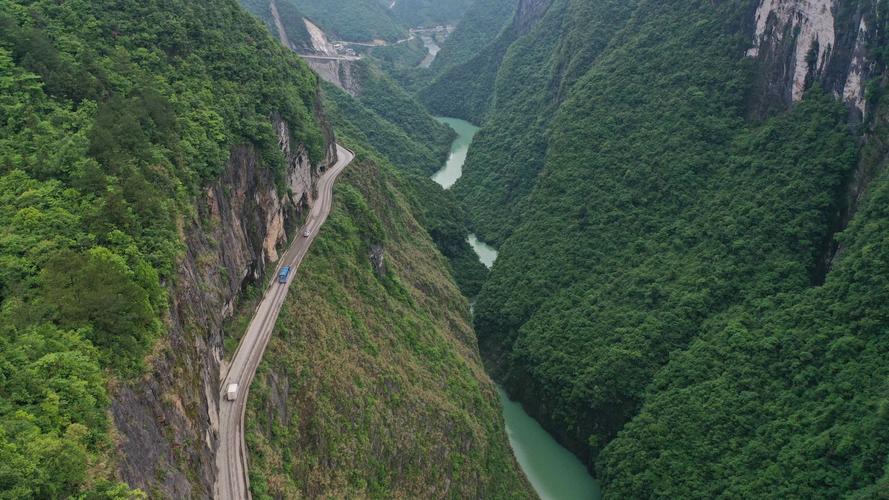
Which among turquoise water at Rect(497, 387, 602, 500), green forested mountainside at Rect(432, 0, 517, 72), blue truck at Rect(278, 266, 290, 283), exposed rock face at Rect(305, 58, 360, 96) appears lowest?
turquoise water at Rect(497, 387, 602, 500)

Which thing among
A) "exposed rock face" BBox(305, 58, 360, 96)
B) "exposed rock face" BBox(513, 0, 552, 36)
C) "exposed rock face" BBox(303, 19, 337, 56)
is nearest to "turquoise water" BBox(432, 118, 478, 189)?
"exposed rock face" BBox(305, 58, 360, 96)

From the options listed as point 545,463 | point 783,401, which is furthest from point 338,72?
point 783,401

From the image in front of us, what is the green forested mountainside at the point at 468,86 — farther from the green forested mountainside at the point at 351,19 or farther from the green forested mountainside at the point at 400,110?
the green forested mountainside at the point at 351,19

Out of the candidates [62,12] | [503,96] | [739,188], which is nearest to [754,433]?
[739,188]

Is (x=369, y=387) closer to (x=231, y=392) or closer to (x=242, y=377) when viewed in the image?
(x=242, y=377)

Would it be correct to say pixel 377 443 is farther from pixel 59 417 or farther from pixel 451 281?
pixel 451 281

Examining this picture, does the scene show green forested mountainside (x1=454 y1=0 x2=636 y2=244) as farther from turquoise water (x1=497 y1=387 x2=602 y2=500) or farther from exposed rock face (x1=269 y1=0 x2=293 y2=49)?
exposed rock face (x1=269 y1=0 x2=293 y2=49)
